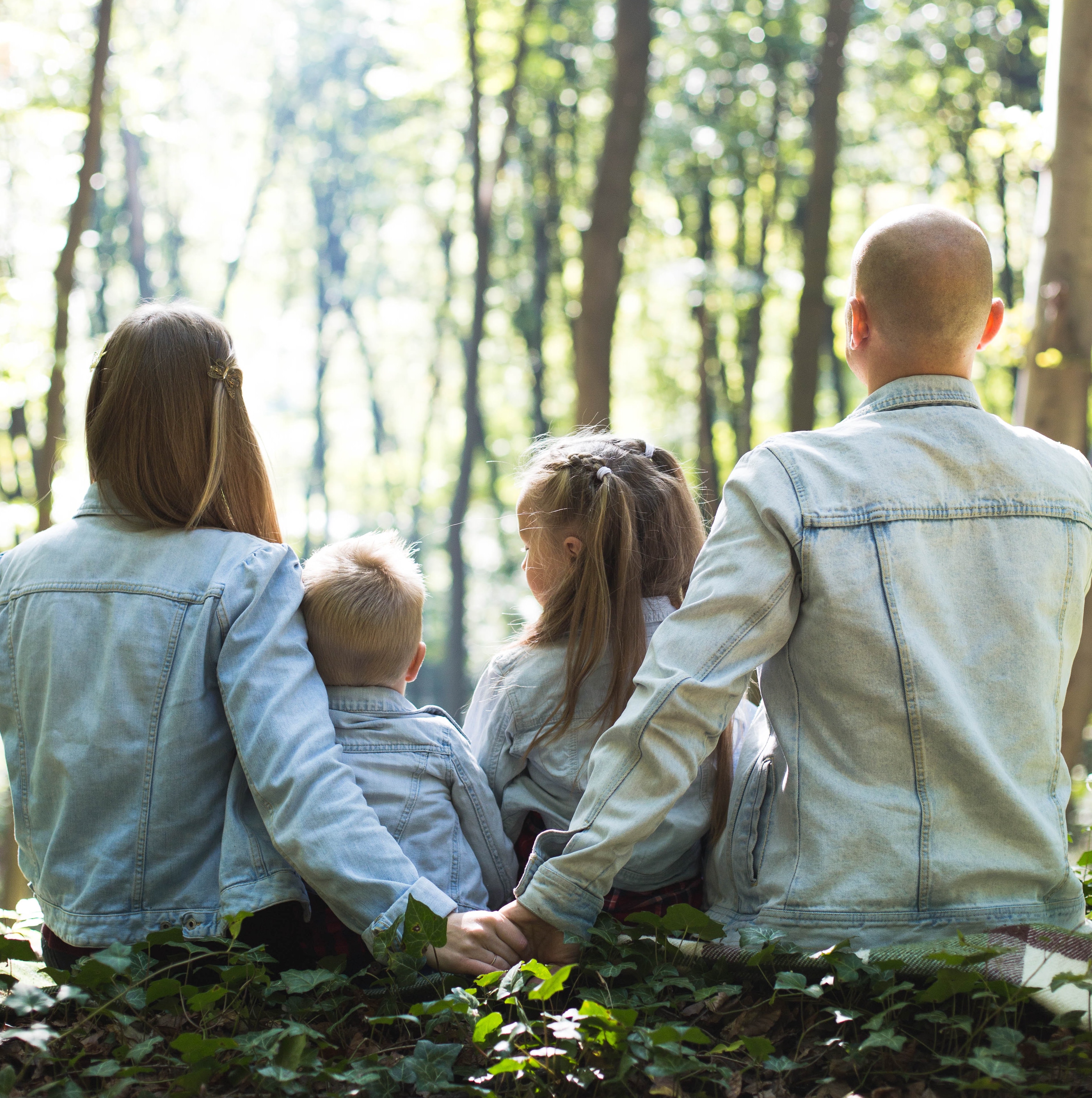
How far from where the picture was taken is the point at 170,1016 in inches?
91.7

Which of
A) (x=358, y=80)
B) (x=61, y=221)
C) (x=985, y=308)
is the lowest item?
(x=985, y=308)

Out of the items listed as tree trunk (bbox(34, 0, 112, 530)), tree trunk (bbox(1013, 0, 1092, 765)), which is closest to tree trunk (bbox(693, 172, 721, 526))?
tree trunk (bbox(34, 0, 112, 530))

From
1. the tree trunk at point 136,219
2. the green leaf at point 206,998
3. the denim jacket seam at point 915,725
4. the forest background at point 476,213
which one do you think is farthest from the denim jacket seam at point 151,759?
the tree trunk at point 136,219

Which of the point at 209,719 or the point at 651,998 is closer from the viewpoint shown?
the point at 651,998

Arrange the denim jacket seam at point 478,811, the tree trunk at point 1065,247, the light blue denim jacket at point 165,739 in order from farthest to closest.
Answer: the tree trunk at point 1065,247, the denim jacket seam at point 478,811, the light blue denim jacket at point 165,739

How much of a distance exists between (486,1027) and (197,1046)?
536 mm

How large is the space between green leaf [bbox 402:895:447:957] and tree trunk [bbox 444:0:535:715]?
13534mm

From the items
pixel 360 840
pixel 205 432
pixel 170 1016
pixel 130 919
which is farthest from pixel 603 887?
pixel 205 432

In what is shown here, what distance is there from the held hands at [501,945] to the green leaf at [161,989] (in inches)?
21.8

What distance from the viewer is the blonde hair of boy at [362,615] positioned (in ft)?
9.09

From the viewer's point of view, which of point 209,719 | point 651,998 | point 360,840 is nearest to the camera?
point 651,998

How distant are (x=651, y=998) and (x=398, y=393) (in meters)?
26.0

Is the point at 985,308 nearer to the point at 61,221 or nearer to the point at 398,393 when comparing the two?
the point at 61,221

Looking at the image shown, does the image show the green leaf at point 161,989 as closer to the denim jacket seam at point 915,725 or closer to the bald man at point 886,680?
the bald man at point 886,680
